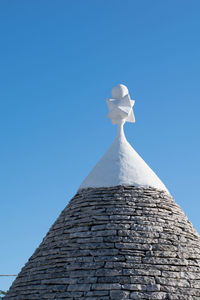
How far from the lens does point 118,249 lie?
25.2 feet

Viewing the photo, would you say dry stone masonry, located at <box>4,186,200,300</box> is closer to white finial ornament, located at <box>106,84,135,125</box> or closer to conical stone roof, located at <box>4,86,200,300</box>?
conical stone roof, located at <box>4,86,200,300</box>

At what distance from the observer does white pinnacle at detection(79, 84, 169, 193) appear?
9258mm

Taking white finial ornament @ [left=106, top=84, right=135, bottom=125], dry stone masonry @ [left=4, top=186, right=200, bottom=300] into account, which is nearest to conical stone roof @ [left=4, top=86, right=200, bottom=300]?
dry stone masonry @ [left=4, top=186, right=200, bottom=300]

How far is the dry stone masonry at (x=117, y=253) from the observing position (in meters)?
7.28

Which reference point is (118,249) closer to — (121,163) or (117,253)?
(117,253)

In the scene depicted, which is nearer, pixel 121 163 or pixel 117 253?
pixel 117 253

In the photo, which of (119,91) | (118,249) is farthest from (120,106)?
(118,249)

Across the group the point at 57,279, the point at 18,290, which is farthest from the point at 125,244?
the point at 18,290

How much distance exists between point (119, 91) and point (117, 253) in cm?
453

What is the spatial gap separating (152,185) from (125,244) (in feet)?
6.38

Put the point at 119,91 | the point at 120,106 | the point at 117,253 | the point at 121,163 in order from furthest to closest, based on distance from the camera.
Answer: the point at 119,91 < the point at 120,106 < the point at 121,163 < the point at 117,253

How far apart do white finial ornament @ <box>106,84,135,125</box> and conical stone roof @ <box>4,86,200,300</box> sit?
1.33 metres

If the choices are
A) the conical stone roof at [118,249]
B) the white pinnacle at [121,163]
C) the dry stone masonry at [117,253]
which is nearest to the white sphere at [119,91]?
the white pinnacle at [121,163]

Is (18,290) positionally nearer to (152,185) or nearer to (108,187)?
(108,187)
